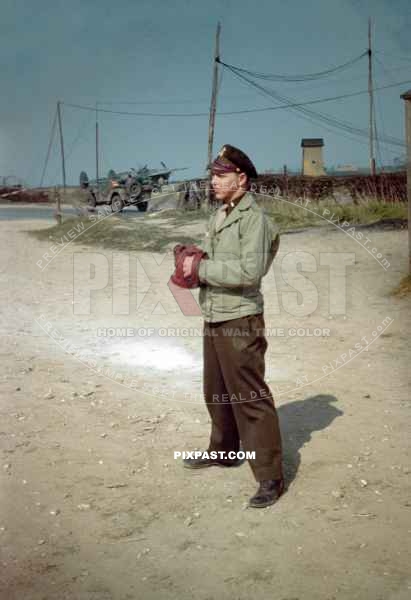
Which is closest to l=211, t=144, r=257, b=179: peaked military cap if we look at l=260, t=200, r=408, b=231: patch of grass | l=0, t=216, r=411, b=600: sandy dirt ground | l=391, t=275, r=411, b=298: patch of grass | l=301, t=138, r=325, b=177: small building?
l=0, t=216, r=411, b=600: sandy dirt ground

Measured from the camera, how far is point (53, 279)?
32.0 feet

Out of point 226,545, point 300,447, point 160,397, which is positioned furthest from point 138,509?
point 160,397

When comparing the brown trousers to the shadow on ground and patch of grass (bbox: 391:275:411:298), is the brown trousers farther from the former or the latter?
patch of grass (bbox: 391:275:411:298)

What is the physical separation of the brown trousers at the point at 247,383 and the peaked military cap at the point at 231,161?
63cm

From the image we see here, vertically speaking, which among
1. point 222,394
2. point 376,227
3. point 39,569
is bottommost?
point 39,569

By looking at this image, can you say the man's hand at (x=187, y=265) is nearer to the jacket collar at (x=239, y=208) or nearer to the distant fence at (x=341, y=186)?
the jacket collar at (x=239, y=208)

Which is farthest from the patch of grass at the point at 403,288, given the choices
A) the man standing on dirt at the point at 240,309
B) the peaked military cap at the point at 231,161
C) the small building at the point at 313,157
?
the small building at the point at 313,157

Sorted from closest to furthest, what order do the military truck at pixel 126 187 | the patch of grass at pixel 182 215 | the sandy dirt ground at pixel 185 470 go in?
the sandy dirt ground at pixel 185 470
the patch of grass at pixel 182 215
the military truck at pixel 126 187

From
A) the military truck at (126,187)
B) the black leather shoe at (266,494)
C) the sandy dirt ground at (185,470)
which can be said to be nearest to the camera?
the sandy dirt ground at (185,470)

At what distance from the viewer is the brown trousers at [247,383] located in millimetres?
3150

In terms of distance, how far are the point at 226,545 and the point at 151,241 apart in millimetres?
9877

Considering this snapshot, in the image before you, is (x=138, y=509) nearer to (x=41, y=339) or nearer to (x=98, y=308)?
(x=41, y=339)

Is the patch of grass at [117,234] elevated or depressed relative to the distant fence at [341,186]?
depressed

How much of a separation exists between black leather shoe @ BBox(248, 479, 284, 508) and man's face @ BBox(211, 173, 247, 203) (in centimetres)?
129
